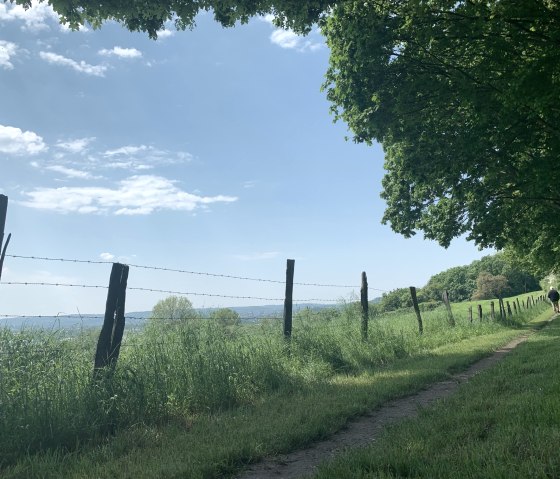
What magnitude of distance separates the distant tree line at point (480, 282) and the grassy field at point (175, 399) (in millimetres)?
75286

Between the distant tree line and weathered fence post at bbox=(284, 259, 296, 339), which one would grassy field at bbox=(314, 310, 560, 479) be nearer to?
weathered fence post at bbox=(284, 259, 296, 339)

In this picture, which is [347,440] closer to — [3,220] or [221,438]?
[221,438]

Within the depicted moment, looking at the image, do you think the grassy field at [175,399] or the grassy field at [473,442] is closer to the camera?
the grassy field at [473,442]

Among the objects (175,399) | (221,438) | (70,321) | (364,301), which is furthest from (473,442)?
(364,301)

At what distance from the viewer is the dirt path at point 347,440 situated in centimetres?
404

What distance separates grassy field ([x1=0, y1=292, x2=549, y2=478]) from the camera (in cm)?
440

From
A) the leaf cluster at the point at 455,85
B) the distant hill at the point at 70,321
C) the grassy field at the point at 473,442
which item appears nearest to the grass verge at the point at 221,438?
the grassy field at the point at 473,442

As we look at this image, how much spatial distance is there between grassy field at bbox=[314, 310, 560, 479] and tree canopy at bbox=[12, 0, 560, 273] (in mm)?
4149

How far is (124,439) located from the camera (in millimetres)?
5031

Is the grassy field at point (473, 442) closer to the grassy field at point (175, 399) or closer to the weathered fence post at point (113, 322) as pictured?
the grassy field at point (175, 399)

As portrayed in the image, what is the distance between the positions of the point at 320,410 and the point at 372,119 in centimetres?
648

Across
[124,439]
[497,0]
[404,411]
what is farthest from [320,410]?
[497,0]

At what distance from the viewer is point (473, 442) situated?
3918mm

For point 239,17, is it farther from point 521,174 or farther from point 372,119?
point 521,174
